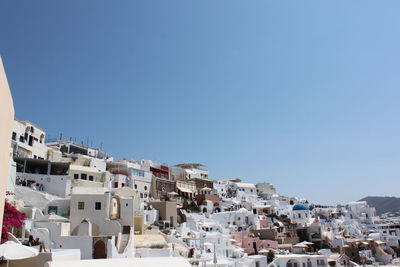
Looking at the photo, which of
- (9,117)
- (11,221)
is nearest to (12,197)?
(11,221)

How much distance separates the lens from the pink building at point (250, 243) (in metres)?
40.8

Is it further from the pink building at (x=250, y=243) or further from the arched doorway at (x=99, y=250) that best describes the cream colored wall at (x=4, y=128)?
the pink building at (x=250, y=243)

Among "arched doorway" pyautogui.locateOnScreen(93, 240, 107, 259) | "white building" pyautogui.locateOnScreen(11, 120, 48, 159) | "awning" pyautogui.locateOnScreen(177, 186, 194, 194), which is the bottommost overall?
"arched doorway" pyautogui.locateOnScreen(93, 240, 107, 259)

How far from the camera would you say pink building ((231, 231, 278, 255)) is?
40831mm

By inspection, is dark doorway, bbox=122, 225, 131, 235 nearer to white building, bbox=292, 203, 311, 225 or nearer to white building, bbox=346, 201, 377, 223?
white building, bbox=292, 203, 311, 225

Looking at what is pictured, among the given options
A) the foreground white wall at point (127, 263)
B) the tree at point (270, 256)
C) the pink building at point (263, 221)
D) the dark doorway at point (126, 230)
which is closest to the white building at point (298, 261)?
the tree at point (270, 256)

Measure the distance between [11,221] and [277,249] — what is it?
105ft

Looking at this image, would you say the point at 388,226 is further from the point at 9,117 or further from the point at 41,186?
the point at 9,117

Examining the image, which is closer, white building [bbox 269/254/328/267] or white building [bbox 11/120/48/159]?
white building [bbox 11/120/48/159]

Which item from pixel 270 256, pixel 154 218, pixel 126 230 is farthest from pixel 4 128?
pixel 270 256

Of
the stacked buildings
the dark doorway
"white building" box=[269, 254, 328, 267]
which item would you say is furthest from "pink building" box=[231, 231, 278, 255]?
the dark doorway

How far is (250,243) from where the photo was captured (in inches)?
1628

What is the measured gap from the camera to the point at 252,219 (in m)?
49.5

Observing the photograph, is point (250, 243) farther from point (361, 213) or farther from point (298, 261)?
point (361, 213)
